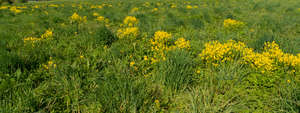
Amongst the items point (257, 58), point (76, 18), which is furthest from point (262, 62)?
point (76, 18)

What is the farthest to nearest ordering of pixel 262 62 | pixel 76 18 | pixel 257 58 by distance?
pixel 76 18 → pixel 257 58 → pixel 262 62

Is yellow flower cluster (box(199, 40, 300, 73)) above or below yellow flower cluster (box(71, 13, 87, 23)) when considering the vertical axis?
below

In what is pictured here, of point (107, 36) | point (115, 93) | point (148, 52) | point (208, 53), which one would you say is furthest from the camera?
point (107, 36)

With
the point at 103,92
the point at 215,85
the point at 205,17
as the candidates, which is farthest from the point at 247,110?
the point at 205,17

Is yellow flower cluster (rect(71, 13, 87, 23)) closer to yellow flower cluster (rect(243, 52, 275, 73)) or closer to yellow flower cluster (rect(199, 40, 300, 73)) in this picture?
yellow flower cluster (rect(199, 40, 300, 73))

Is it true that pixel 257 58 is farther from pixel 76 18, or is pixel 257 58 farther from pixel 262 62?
pixel 76 18

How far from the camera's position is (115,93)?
6.86 ft

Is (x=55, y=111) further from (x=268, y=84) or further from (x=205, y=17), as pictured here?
(x=205, y=17)

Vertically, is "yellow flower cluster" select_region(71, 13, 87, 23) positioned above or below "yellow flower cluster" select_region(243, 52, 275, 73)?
above

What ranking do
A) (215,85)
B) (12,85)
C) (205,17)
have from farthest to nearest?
(205,17)
(215,85)
(12,85)

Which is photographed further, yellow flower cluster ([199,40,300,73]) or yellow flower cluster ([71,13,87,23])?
yellow flower cluster ([71,13,87,23])

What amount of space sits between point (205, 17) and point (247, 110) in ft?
23.5

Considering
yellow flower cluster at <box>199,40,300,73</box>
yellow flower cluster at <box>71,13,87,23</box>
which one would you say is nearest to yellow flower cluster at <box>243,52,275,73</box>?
yellow flower cluster at <box>199,40,300,73</box>

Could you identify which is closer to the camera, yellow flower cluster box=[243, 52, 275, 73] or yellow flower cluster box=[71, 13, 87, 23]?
yellow flower cluster box=[243, 52, 275, 73]
